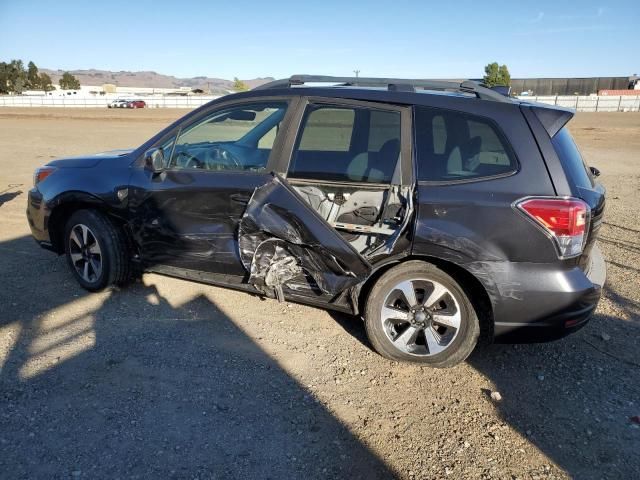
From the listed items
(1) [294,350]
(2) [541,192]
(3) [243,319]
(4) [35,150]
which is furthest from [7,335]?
(4) [35,150]

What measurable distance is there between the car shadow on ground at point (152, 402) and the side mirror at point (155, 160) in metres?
1.21

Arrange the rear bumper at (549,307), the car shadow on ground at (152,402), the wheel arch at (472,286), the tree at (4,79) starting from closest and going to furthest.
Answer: the car shadow on ground at (152,402), the rear bumper at (549,307), the wheel arch at (472,286), the tree at (4,79)

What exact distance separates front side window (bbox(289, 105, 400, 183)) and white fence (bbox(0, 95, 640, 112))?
40.2 meters

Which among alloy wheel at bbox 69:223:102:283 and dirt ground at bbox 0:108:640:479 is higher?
alloy wheel at bbox 69:223:102:283

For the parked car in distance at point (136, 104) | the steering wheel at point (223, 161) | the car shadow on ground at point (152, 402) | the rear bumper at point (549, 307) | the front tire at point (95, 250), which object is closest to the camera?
the car shadow on ground at point (152, 402)

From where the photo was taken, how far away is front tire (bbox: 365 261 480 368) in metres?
3.46

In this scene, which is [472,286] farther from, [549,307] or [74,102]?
[74,102]

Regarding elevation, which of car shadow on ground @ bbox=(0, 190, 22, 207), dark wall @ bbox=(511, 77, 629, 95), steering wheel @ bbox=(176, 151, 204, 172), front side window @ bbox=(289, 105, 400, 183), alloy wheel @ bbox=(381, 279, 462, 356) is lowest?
car shadow on ground @ bbox=(0, 190, 22, 207)

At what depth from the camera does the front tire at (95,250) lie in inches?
176

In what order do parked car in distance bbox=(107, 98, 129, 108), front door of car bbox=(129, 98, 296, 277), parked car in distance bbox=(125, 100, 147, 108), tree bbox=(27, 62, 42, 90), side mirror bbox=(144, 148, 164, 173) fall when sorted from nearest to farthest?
front door of car bbox=(129, 98, 296, 277) < side mirror bbox=(144, 148, 164, 173) < parked car in distance bbox=(125, 100, 147, 108) < parked car in distance bbox=(107, 98, 129, 108) < tree bbox=(27, 62, 42, 90)

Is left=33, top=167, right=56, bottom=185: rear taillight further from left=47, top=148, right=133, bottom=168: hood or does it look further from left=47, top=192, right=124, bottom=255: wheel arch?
left=47, top=192, right=124, bottom=255: wheel arch

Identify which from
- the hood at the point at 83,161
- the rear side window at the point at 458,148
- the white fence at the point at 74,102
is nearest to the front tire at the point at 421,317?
the rear side window at the point at 458,148

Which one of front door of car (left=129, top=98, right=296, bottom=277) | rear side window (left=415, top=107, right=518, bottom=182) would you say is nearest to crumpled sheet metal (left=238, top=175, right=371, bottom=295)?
front door of car (left=129, top=98, right=296, bottom=277)

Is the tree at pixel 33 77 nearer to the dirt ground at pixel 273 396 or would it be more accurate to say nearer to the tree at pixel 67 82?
the tree at pixel 67 82
